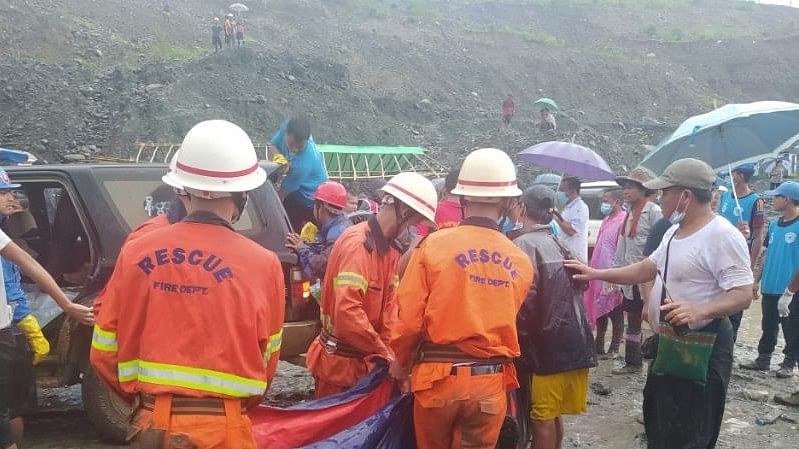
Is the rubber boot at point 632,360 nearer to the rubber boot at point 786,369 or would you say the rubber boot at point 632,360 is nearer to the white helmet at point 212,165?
the rubber boot at point 786,369

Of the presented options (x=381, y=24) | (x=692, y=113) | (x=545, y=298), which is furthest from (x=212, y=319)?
(x=381, y=24)

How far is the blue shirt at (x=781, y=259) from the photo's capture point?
6.40 meters

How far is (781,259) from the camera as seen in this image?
6457mm

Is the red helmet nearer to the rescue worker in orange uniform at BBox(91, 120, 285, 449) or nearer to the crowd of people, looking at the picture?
the crowd of people

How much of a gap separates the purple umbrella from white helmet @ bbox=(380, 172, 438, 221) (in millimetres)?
4859

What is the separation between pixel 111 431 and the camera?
4.35 metres

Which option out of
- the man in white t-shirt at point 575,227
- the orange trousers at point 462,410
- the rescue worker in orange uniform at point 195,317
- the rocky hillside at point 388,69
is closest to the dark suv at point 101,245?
the orange trousers at point 462,410

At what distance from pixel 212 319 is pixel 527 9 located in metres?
53.0

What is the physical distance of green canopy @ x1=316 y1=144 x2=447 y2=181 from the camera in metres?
18.4

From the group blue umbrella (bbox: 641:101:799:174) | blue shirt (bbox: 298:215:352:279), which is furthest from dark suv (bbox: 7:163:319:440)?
blue umbrella (bbox: 641:101:799:174)

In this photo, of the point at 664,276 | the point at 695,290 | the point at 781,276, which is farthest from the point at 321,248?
the point at 781,276

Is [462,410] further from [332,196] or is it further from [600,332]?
[600,332]

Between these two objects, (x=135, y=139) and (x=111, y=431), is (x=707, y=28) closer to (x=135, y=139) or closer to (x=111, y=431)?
(x=135, y=139)

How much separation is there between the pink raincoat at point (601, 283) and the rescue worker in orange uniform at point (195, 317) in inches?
197
